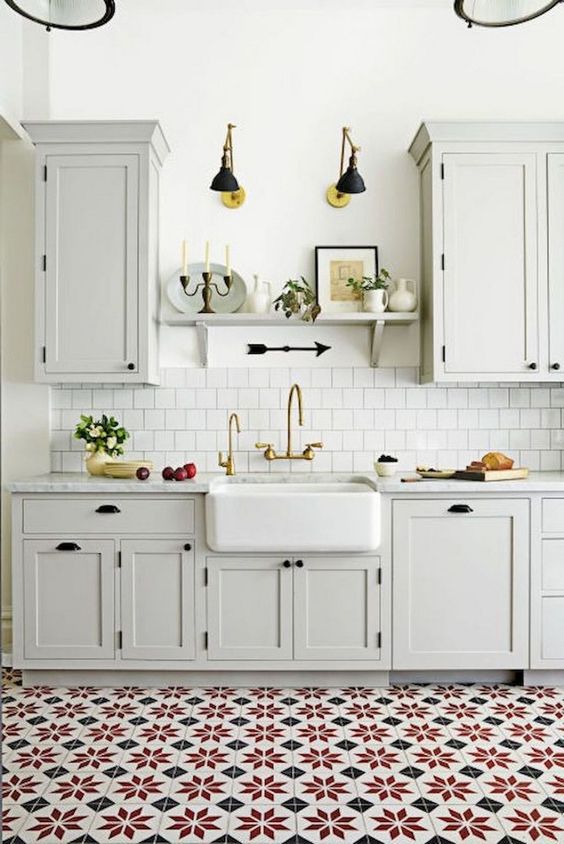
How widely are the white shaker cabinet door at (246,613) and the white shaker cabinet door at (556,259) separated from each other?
1.72 metres

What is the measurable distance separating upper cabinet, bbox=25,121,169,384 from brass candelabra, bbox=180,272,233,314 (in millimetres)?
257

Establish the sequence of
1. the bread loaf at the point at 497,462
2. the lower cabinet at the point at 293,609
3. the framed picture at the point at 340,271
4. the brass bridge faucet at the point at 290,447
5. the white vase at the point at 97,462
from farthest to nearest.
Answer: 1. the framed picture at the point at 340,271
2. the brass bridge faucet at the point at 290,447
3. the white vase at the point at 97,462
4. the bread loaf at the point at 497,462
5. the lower cabinet at the point at 293,609

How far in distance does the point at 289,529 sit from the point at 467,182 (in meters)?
1.86

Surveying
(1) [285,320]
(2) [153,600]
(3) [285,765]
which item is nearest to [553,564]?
(3) [285,765]

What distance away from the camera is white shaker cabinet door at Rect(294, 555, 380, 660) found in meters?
3.29

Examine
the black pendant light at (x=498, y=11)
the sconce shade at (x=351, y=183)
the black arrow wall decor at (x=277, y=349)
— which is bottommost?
the black arrow wall decor at (x=277, y=349)

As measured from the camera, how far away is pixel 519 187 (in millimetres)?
3545

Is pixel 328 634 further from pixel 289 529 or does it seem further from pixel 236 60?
pixel 236 60

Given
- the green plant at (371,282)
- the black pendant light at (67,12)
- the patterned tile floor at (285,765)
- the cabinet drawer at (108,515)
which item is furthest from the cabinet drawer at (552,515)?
the black pendant light at (67,12)

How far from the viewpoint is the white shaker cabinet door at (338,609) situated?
10.8ft

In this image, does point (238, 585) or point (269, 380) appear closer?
point (238, 585)

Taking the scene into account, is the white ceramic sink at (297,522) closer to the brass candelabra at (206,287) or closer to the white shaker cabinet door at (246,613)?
the white shaker cabinet door at (246,613)

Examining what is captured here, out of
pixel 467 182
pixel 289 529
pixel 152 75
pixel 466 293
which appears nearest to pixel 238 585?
pixel 289 529

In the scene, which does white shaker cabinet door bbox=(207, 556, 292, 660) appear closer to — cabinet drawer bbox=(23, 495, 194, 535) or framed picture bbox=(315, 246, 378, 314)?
cabinet drawer bbox=(23, 495, 194, 535)
